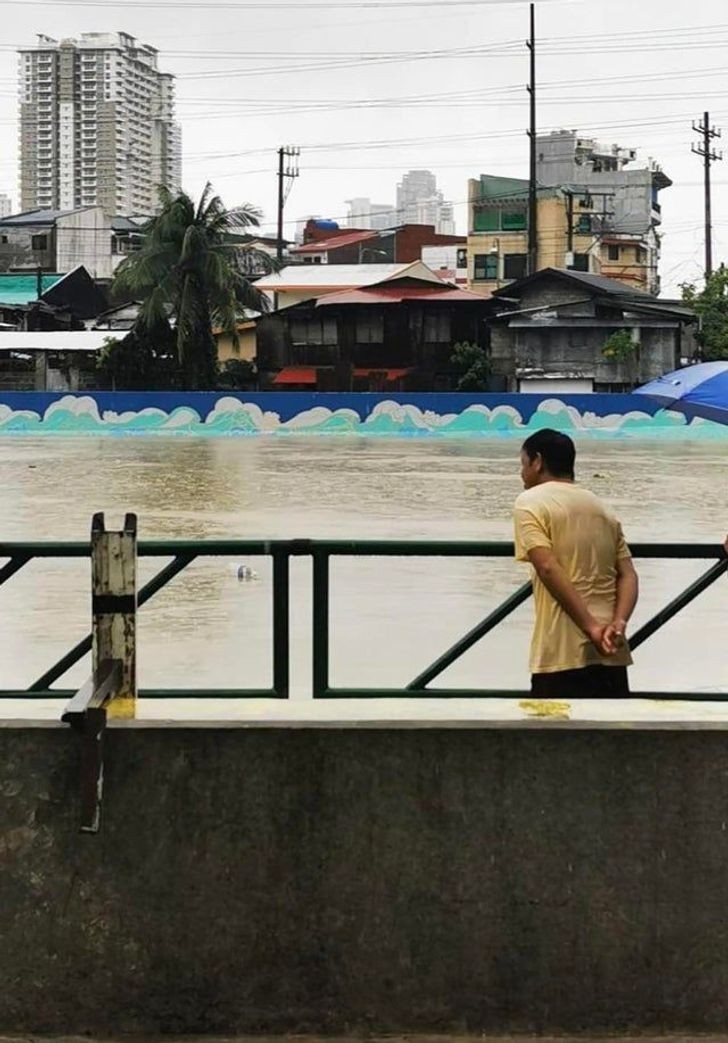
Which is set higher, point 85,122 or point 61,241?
point 85,122

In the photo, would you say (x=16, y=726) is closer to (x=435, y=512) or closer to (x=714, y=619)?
(x=714, y=619)

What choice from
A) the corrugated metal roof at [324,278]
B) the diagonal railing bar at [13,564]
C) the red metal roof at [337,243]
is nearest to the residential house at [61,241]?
the red metal roof at [337,243]

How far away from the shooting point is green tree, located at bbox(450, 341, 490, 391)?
51438mm

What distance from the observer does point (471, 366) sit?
51.8 meters

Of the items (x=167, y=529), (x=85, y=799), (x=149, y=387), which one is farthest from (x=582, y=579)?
(x=149, y=387)

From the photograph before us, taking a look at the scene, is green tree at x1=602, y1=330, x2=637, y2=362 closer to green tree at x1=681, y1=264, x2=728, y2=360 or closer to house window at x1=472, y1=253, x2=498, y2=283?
green tree at x1=681, y1=264, x2=728, y2=360

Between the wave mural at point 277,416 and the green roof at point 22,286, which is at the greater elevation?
the green roof at point 22,286

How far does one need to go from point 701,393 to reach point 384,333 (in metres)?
48.1

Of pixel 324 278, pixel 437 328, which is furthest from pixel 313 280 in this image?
pixel 437 328

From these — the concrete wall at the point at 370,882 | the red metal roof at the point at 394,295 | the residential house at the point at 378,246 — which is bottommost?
the concrete wall at the point at 370,882

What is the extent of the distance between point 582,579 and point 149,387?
4706 cm

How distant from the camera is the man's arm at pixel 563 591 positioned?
173 inches

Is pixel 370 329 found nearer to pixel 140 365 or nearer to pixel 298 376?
pixel 298 376

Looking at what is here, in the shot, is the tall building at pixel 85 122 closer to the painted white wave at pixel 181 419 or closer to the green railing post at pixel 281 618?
the painted white wave at pixel 181 419
